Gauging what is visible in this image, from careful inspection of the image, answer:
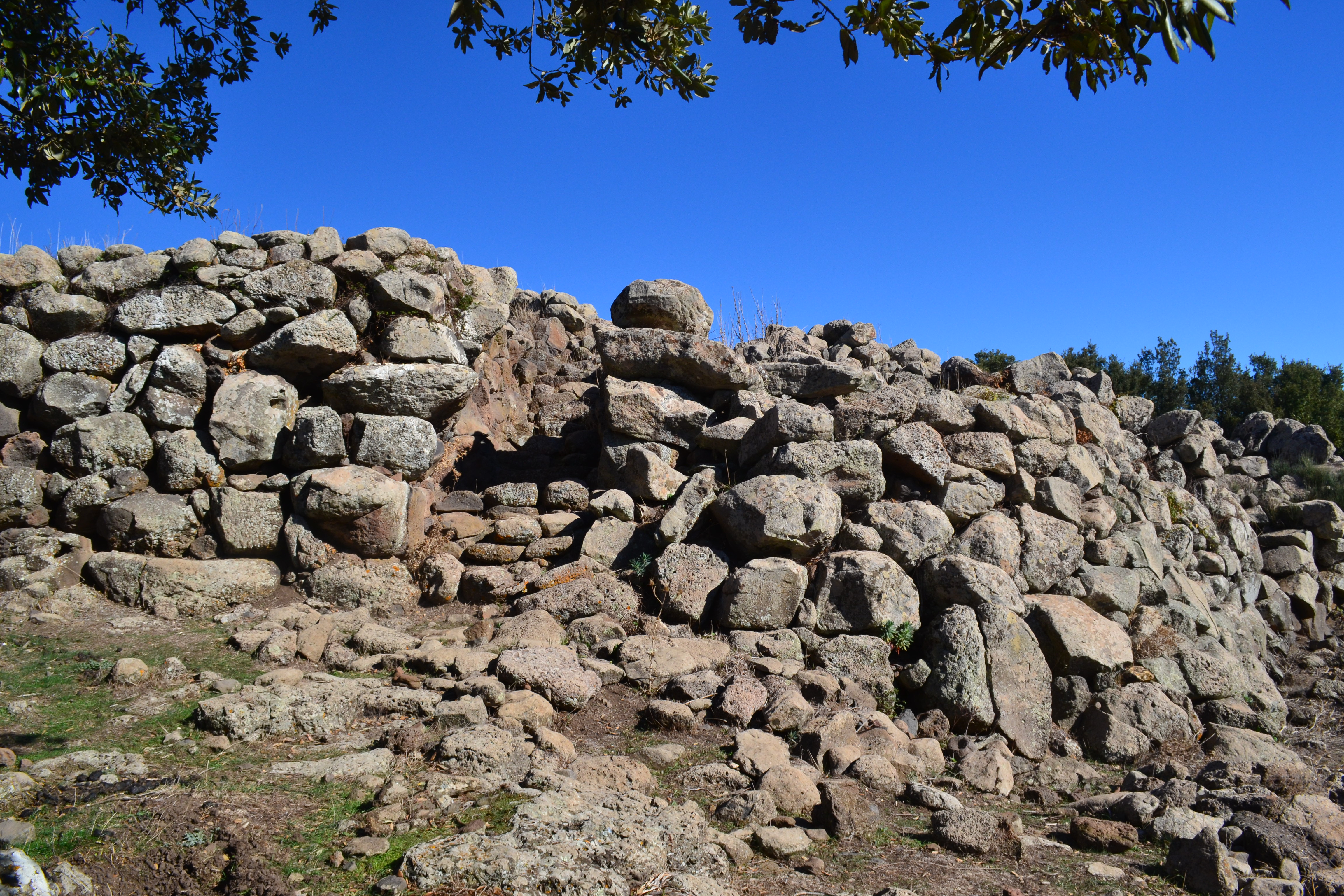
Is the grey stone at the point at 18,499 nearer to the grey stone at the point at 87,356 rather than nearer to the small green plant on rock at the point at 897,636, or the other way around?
the grey stone at the point at 87,356

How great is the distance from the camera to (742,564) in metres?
7.98

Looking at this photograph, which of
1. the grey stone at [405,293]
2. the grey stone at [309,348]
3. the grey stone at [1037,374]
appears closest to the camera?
the grey stone at [309,348]

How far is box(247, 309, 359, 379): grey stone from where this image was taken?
8789 millimetres

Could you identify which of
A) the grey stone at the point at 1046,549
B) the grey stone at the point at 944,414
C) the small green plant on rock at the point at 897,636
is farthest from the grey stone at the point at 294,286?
the grey stone at the point at 1046,549

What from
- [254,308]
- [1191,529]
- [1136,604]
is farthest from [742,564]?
Answer: [1191,529]

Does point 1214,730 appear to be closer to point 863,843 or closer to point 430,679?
point 863,843

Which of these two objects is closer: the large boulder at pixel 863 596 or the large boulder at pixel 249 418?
the large boulder at pixel 863 596

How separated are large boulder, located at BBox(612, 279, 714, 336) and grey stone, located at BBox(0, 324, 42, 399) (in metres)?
5.71

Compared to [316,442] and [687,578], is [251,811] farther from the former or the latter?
[316,442]

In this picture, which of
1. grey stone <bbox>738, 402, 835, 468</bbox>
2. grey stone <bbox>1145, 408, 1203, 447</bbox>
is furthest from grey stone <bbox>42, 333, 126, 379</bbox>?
grey stone <bbox>1145, 408, 1203, 447</bbox>

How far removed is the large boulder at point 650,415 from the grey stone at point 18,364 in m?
5.46

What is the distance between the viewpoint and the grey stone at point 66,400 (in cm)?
841

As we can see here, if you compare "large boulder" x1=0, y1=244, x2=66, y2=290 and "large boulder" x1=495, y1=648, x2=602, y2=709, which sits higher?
"large boulder" x1=0, y1=244, x2=66, y2=290

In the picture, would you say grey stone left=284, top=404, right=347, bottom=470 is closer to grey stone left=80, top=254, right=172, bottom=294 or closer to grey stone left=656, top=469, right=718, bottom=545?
grey stone left=80, top=254, right=172, bottom=294
